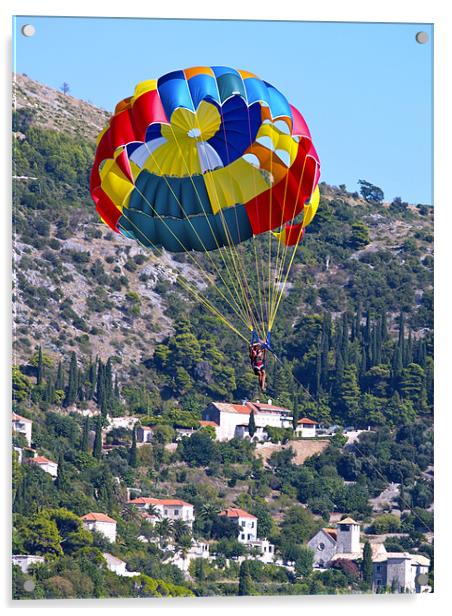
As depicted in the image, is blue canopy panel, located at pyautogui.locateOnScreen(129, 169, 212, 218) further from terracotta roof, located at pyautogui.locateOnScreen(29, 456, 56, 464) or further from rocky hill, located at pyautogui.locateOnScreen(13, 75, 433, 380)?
rocky hill, located at pyautogui.locateOnScreen(13, 75, 433, 380)

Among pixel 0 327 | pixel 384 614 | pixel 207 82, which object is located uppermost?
pixel 207 82

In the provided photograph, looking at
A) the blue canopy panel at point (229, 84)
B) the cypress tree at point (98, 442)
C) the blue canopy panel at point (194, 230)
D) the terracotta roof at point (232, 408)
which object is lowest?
the cypress tree at point (98, 442)

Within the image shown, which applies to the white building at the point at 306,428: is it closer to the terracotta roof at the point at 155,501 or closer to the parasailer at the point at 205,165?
the terracotta roof at the point at 155,501

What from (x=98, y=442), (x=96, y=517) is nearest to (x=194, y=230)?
(x=96, y=517)

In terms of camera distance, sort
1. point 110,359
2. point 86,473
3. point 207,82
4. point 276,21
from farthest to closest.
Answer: point 110,359, point 86,473, point 276,21, point 207,82

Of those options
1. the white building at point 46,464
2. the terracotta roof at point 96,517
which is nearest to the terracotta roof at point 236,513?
the terracotta roof at point 96,517

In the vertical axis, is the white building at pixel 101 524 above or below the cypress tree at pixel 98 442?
below

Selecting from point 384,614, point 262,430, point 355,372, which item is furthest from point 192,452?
point 384,614

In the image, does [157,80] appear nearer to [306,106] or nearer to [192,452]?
[306,106]
